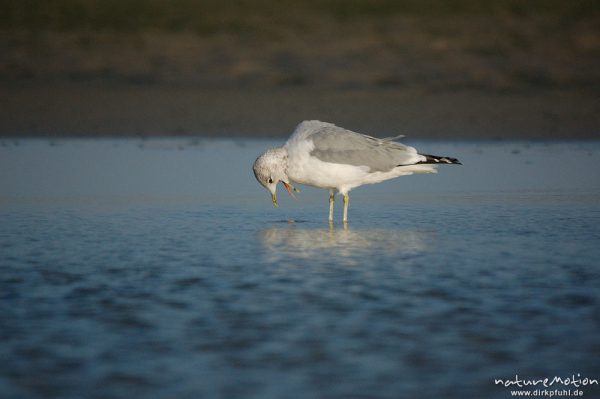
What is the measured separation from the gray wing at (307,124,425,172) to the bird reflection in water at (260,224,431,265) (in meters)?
0.79

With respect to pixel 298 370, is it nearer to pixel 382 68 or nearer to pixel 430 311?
pixel 430 311

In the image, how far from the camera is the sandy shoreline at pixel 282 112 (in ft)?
57.4

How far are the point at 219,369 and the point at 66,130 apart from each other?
1347 centimetres

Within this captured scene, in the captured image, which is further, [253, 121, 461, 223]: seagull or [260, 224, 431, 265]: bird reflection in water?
[253, 121, 461, 223]: seagull

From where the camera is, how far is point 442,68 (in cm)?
2075

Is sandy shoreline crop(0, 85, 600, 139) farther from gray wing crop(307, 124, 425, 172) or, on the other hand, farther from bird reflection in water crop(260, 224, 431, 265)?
bird reflection in water crop(260, 224, 431, 265)

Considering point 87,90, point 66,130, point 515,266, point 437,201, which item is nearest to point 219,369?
point 515,266

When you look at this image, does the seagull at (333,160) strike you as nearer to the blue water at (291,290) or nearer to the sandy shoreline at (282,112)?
the blue water at (291,290)

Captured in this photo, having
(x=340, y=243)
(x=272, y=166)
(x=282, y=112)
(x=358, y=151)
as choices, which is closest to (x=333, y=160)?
(x=358, y=151)

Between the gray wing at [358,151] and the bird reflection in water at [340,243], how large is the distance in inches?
30.9

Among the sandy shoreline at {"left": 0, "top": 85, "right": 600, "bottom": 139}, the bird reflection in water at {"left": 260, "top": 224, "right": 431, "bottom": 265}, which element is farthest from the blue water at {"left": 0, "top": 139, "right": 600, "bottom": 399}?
the sandy shoreline at {"left": 0, "top": 85, "right": 600, "bottom": 139}

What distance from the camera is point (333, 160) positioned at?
9.72 meters

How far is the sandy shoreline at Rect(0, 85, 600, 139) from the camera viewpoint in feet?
57.4

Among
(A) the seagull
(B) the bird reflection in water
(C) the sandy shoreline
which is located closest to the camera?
(B) the bird reflection in water
